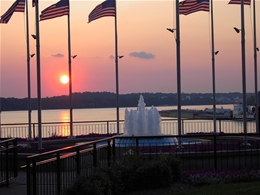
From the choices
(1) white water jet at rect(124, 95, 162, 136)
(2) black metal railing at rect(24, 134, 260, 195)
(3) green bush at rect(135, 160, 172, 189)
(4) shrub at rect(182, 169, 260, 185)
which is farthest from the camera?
(1) white water jet at rect(124, 95, 162, 136)

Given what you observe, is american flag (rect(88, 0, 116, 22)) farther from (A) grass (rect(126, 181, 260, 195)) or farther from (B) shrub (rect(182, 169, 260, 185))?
(A) grass (rect(126, 181, 260, 195))

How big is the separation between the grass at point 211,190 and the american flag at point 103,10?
52.8 ft

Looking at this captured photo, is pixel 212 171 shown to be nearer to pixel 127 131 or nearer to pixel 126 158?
pixel 126 158

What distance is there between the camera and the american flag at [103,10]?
83.7ft

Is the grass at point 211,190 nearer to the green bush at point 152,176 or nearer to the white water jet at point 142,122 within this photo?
the green bush at point 152,176

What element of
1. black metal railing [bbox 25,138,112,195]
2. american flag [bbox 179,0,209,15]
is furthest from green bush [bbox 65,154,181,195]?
american flag [bbox 179,0,209,15]

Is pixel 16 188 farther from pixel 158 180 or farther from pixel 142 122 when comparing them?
pixel 142 122

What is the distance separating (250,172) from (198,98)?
59.4 meters

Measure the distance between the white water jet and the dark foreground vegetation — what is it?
13.2 metres

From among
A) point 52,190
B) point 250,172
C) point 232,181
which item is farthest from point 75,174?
point 250,172

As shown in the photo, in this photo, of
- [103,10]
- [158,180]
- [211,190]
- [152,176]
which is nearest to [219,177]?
[211,190]

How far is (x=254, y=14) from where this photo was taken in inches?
1047

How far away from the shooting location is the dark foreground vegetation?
31.3 feet

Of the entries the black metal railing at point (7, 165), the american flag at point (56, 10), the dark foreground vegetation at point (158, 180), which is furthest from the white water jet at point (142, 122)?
the dark foreground vegetation at point (158, 180)
